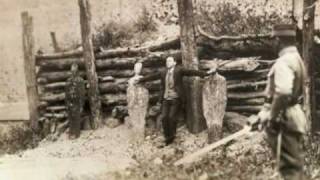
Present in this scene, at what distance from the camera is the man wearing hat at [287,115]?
7.36 meters

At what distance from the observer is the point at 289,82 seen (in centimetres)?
727

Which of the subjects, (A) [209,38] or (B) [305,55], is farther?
(A) [209,38]

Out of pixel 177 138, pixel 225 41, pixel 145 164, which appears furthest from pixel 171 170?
pixel 225 41

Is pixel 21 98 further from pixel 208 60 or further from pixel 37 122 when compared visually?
pixel 208 60

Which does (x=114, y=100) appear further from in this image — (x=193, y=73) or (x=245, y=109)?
(x=245, y=109)

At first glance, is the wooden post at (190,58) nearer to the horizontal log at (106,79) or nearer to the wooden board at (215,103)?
the wooden board at (215,103)

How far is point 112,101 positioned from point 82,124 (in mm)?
687

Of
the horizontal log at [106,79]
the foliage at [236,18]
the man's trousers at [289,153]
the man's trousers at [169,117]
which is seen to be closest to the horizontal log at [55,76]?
the horizontal log at [106,79]

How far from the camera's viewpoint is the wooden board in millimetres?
11570

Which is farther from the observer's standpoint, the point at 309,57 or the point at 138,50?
the point at 138,50

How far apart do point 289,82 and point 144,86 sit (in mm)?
5430

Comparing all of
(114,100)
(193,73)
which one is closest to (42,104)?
(114,100)

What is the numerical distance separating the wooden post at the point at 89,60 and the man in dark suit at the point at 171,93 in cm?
165

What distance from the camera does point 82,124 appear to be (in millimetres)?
13547
